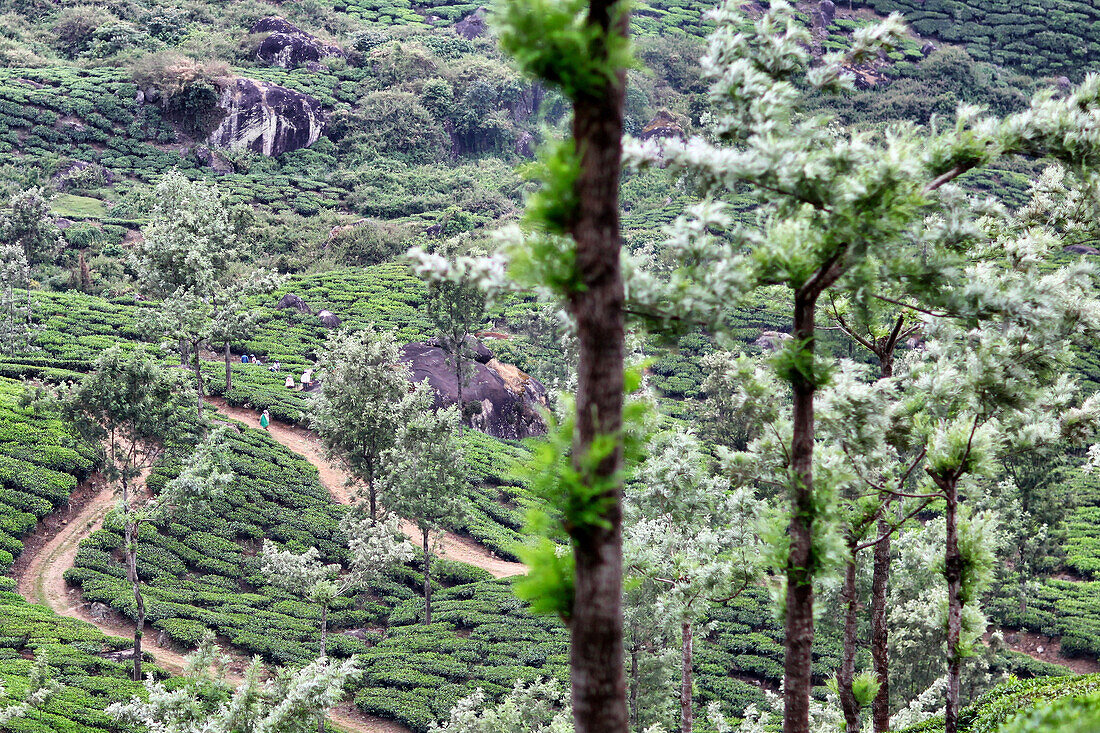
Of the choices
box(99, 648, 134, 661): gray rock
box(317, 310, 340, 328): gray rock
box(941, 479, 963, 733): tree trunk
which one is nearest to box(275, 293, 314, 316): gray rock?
box(317, 310, 340, 328): gray rock

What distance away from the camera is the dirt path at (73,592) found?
18750mm

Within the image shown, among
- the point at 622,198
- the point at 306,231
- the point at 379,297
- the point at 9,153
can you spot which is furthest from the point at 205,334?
the point at 622,198

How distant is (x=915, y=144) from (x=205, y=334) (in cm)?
2351

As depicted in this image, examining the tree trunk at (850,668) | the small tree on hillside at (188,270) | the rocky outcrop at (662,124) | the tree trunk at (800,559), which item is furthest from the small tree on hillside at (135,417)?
the rocky outcrop at (662,124)

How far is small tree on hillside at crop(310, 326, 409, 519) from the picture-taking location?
21984 mm

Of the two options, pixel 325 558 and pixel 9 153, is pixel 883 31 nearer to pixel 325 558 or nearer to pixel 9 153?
pixel 325 558

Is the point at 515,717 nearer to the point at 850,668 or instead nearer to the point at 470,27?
the point at 850,668

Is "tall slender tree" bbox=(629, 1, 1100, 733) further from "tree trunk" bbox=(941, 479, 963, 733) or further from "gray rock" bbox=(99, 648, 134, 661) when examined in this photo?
"gray rock" bbox=(99, 648, 134, 661)

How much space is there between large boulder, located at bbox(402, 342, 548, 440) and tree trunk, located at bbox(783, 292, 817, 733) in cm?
2941

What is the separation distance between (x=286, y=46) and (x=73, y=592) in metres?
62.8

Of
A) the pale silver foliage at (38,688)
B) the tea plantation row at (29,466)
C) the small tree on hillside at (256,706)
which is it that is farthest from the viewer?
the tea plantation row at (29,466)

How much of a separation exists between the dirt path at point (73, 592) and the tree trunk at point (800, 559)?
15691 mm

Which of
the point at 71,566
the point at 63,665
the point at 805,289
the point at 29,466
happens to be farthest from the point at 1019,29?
the point at 63,665

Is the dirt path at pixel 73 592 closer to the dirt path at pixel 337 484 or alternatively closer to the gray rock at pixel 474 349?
the dirt path at pixel 337 484
